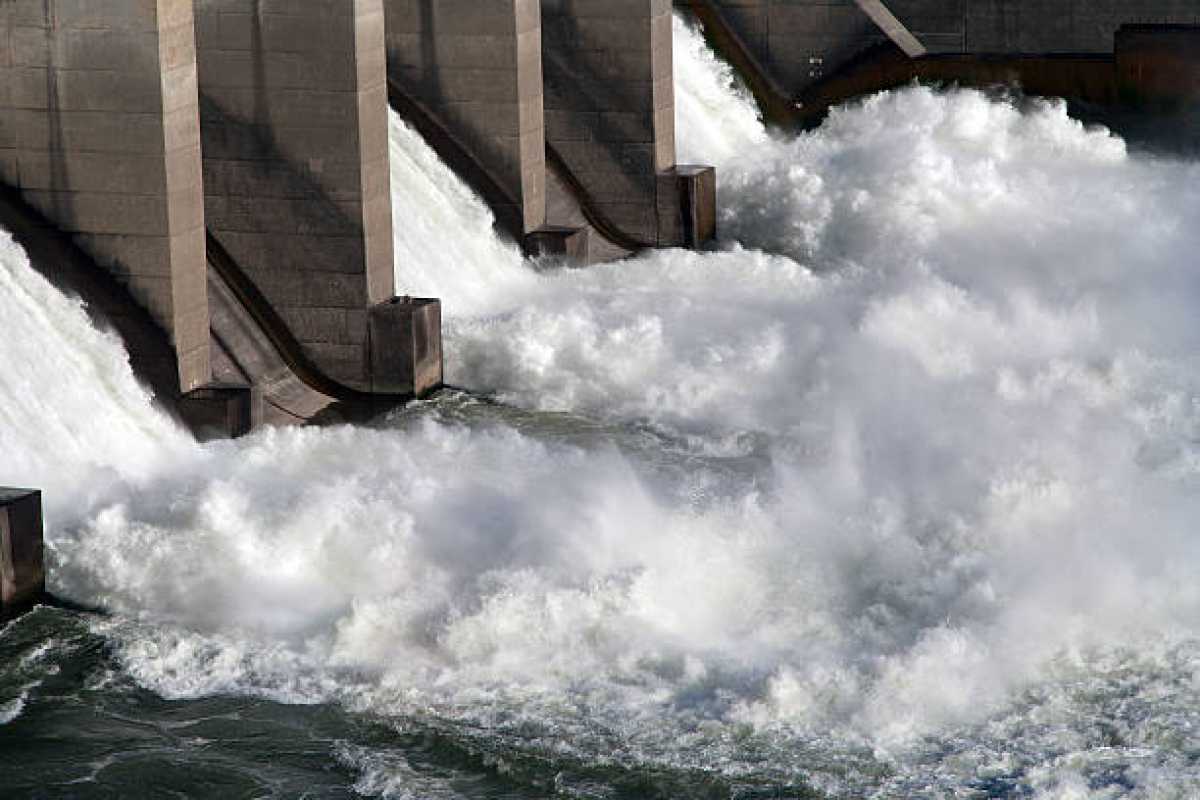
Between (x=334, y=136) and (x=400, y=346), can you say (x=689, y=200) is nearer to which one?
(x=400, y=346)

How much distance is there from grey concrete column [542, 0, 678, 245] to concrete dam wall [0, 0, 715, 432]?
0.09ft

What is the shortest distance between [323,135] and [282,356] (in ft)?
7.24

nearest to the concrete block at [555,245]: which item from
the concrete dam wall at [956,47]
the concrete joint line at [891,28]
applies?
the concrete dam wall at [956,47]

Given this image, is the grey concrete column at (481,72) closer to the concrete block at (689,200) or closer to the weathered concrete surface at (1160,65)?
the concrete block at (689,200)

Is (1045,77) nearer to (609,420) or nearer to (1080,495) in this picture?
(609,420)

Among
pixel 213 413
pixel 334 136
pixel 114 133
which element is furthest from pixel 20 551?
pixel 334 136

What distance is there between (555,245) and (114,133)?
7451mm

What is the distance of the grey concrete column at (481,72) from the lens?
26.0 meters

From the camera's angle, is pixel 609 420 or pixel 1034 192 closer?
pixel 609 420

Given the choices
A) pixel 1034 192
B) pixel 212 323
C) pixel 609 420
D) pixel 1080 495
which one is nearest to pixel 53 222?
pixel 212 323

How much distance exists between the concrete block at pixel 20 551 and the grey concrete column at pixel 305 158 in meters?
5.83

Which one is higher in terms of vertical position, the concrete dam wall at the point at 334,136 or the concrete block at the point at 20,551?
the concrete dam wall at the point at 334,136

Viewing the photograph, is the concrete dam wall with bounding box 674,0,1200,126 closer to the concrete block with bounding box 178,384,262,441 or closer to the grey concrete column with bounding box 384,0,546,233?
the grey concrete column with bounding box 384,0,546,233

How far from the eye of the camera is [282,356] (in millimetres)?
23188
